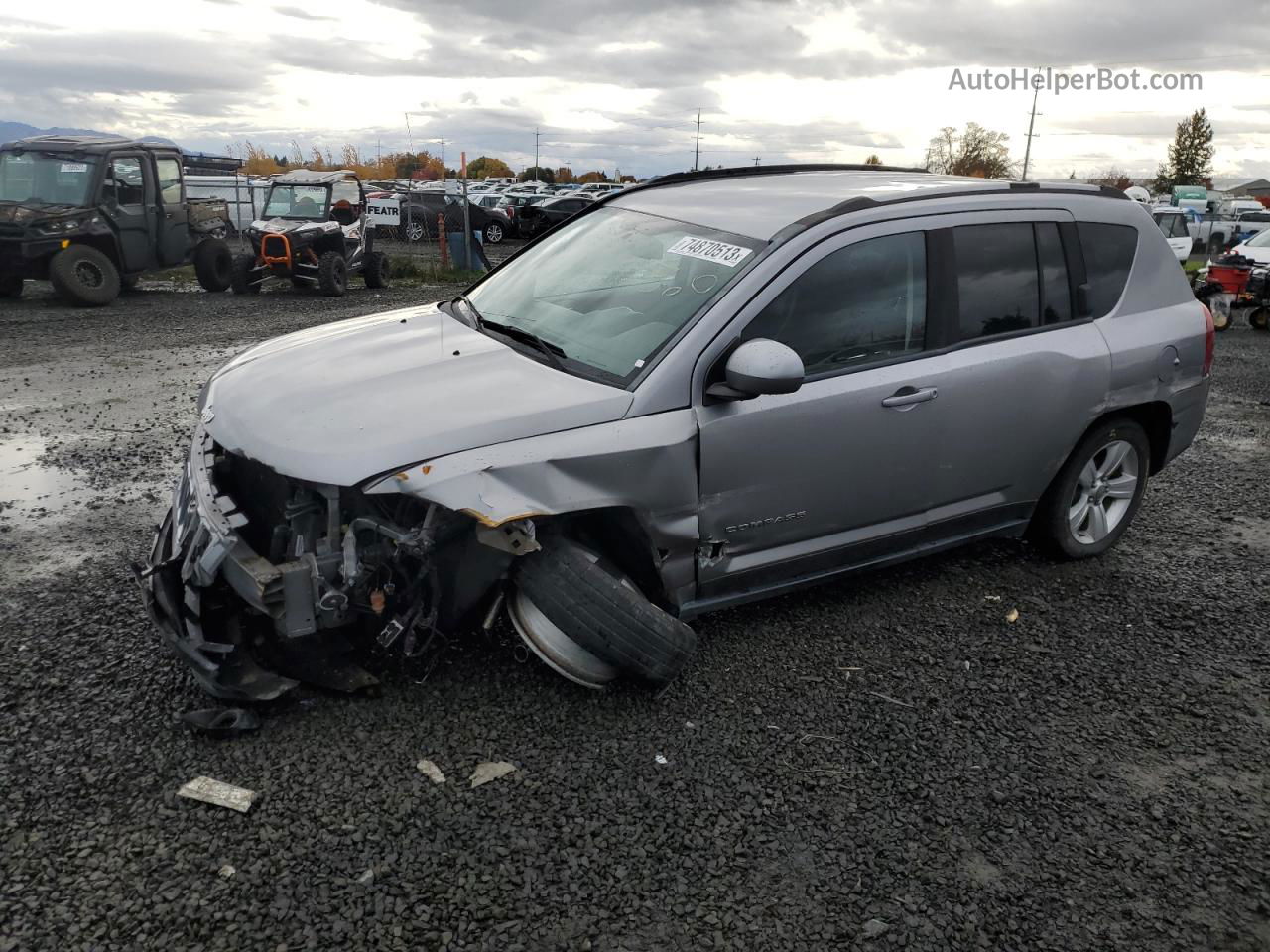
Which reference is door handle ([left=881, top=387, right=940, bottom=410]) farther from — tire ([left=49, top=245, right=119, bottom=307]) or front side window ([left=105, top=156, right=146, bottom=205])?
front side window ([left=105, top=156, right=146, bottom=205])

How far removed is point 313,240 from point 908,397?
44.6ft

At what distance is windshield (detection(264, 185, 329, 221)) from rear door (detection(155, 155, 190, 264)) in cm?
167

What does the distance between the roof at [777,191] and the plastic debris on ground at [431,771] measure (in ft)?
7.13

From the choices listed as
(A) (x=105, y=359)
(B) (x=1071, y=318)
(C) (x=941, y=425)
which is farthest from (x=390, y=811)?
(A) (x=105, y=359)

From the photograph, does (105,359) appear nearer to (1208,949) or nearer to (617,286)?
(617,286)

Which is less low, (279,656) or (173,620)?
(173,620)

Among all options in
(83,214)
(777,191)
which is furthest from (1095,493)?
(83,214)

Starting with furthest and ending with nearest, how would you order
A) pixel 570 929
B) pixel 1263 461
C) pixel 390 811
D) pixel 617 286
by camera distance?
pixel 1263 461
pixel 617 286
pixel 390 811
pixel 570 929

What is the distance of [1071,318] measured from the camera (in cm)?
427

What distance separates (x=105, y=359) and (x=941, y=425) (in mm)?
8404

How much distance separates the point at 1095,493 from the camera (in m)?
4.68

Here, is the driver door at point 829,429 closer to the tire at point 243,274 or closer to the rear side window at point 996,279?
the rear side window at point 996,279

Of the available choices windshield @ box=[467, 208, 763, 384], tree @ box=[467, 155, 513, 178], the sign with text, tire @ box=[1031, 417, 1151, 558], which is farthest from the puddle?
tree @ box=[467, 155, 513, 178]

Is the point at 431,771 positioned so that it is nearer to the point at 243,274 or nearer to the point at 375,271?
the point at 243,274
